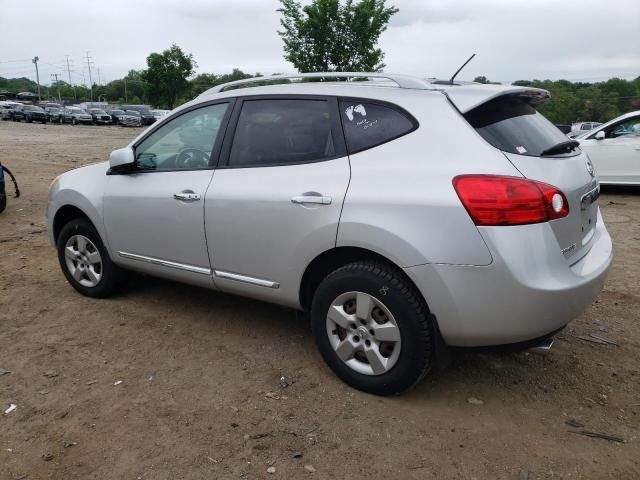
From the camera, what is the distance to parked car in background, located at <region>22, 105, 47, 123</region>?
4459cm

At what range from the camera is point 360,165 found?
116 inches

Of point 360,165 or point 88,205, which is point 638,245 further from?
point 88,205

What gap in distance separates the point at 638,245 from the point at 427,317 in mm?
4744

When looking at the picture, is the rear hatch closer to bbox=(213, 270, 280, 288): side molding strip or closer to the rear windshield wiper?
the rear windshield wiper

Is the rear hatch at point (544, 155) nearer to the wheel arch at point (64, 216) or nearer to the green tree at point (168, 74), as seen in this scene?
the wheel arch at point (64, 216)

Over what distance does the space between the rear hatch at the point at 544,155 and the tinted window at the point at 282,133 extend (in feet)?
2.49

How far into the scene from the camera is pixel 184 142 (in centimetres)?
391

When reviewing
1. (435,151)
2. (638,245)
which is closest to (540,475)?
(435,151)

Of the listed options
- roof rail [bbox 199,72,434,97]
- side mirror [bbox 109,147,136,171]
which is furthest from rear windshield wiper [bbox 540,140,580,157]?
side mirror [bbox 109,147,136,171]

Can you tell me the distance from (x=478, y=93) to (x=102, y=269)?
3.14 meters

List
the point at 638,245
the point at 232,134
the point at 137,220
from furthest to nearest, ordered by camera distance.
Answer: the point at 638,245
the point at 137,220
the point at 232,134

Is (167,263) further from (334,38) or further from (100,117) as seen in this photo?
(100,117)

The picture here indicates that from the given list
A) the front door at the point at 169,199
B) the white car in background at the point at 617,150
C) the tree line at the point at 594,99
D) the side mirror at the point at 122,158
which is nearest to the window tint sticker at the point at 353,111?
the front door at the point at 169,199

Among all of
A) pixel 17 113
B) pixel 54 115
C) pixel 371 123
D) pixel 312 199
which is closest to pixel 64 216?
pixel 312 199
